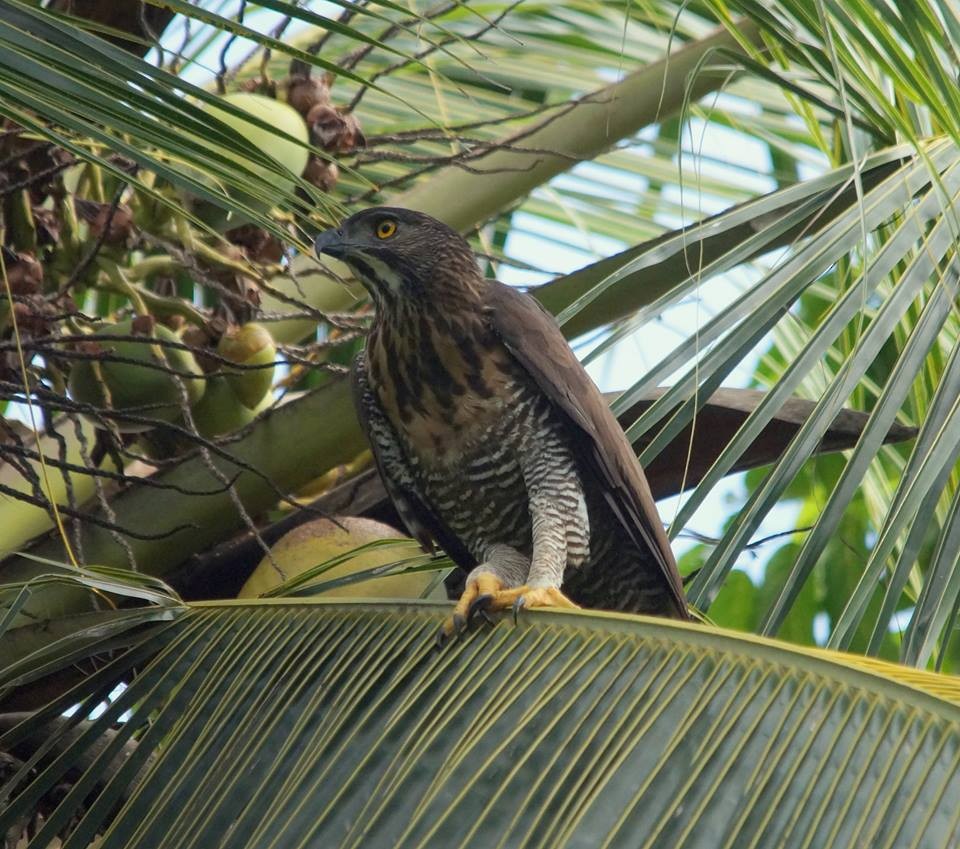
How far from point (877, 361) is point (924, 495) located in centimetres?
176

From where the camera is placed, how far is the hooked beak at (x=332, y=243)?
12.1 ft

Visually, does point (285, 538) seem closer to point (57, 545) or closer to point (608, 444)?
point (57, 545)

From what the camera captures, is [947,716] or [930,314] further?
[930,314]

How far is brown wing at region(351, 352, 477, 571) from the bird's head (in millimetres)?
206

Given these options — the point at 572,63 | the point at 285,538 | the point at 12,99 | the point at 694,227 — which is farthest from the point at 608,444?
the point at 572,63

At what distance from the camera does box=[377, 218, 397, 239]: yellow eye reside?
379cm

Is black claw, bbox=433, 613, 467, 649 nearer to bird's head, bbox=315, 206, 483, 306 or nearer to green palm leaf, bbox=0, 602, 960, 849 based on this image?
green palm leaf, bbox=0, 602, 960, 849

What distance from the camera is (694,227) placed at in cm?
334

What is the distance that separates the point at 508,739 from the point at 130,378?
1.84 m

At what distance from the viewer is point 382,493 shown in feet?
13.4

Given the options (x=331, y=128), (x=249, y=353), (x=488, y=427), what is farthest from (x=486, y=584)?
(x=331, y=128)

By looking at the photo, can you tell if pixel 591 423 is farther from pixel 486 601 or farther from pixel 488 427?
pixel 486 601

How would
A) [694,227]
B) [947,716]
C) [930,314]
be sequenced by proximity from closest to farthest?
[947,716]
[930,314]
[694,227]

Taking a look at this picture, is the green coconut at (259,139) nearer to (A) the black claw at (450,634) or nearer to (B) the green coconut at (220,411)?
(B) the green coconut at (220,411)
